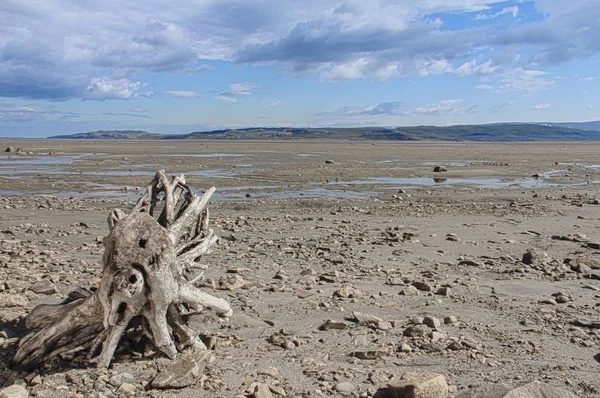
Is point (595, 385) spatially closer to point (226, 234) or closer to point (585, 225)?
point (226, 234)

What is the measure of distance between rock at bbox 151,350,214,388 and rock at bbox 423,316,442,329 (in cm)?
283

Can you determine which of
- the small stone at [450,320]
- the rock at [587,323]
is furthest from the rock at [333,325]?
the rock at [587,323]

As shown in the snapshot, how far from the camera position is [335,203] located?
2011 cm

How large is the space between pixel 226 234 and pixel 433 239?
4910 mm

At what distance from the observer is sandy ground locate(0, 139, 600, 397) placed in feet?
18.9

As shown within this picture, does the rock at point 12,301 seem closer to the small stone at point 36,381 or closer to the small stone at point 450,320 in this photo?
the small stone at point 36,381

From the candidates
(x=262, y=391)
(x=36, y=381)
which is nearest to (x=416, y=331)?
(x=262, y=391)

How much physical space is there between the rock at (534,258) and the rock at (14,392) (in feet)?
29.0

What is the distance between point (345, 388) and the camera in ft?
17.9

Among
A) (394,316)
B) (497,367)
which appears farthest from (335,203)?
(497,367)

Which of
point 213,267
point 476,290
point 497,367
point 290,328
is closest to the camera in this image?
point 497,367

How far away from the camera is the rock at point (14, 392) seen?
4812 mm

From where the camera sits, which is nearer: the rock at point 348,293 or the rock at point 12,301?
the rock at point 12,301

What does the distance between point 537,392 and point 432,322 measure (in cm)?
224
